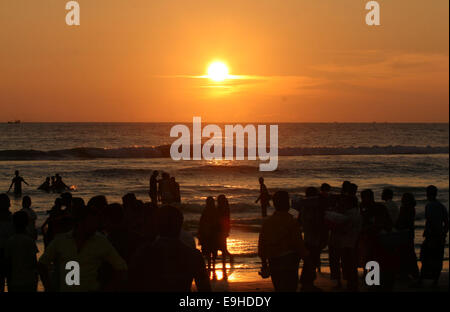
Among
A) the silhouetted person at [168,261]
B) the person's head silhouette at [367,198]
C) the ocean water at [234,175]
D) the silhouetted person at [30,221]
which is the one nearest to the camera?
the silhouetted person at [168,261]

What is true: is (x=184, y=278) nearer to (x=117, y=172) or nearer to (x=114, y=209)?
(x=114, y=209)

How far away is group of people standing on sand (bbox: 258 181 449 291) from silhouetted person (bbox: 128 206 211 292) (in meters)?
2.80

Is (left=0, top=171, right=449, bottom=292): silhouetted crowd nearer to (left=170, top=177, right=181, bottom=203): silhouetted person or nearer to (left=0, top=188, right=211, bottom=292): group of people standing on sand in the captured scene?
(left=0, top=188, right=211, bottom=292): group of people standing on sand

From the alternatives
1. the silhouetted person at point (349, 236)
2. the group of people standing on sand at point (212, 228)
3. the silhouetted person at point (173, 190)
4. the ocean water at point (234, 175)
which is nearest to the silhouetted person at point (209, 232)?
the group of people standing on sand at point (212, 228)

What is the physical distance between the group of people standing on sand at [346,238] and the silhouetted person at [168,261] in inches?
110

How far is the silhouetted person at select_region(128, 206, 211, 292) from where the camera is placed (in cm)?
476

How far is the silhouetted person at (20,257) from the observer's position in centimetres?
711

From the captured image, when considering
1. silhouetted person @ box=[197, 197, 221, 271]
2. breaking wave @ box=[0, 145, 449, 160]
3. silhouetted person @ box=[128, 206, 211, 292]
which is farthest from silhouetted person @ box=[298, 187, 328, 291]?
breaking wave @ box=[0, 145, 449, 160]

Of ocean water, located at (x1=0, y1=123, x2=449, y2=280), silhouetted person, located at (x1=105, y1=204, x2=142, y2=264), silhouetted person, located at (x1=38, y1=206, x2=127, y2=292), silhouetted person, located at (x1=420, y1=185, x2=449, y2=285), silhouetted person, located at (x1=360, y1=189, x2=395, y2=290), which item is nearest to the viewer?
silhouetted person, located at (x1=38, y1=206, x2=127, y2=292)

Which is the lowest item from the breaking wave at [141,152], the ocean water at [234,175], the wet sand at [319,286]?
the wet sand at [319,286]

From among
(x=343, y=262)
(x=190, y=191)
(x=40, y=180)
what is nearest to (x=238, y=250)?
(x=343, y=262)

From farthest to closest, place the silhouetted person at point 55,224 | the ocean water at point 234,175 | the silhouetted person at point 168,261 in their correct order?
1. the ocean water at point 234,175
2. the silhouetted person at point 55,224
3. the silhouetted person at point 168,261

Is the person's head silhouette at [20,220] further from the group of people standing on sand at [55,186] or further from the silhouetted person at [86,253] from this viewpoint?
the group of people standing on sand at [55,186]
